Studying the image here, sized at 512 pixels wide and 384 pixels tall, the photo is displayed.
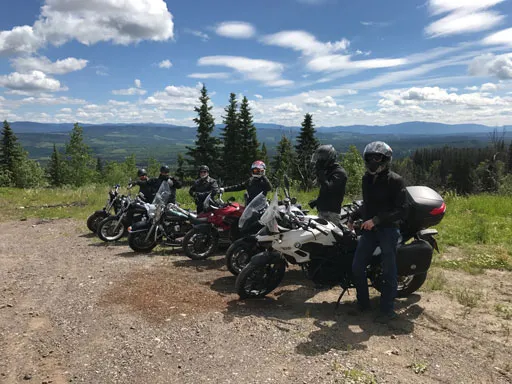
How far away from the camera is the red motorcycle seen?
7547 mm

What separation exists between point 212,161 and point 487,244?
35.0 meters

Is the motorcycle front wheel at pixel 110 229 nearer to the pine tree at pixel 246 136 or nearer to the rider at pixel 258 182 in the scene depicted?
the rider at pixel 258 182

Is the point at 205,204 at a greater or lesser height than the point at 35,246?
greater

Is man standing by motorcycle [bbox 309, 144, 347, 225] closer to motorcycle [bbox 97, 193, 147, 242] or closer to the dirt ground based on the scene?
the dirt ground

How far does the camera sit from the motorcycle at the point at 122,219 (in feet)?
29.9

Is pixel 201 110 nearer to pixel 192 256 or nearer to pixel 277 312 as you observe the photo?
pixel 192 256

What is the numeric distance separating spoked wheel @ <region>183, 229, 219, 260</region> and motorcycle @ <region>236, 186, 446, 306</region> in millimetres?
2507

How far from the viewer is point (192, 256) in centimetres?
750

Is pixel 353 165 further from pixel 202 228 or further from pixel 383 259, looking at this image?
pixel 383 259

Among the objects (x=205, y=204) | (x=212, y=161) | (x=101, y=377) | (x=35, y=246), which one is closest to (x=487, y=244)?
(x=205, y=204)

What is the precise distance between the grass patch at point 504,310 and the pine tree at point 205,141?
36.7 meters

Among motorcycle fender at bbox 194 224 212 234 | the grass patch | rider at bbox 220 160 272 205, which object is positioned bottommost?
the grass patch

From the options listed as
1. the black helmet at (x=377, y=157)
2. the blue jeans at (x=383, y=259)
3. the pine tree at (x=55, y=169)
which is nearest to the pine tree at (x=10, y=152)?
the pine tree at (x=55, y=169)

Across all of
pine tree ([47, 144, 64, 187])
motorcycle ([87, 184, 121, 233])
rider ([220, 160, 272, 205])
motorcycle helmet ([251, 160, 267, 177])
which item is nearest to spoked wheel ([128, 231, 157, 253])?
motorcycle ([87, 184, 121, 233])
